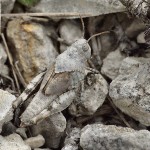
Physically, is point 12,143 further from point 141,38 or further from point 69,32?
point 141,38

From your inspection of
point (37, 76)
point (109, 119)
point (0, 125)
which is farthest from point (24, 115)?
point (109, 119)

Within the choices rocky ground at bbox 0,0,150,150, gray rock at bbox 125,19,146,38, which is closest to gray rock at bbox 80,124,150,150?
rocky ground at bbox 0,0,150,150

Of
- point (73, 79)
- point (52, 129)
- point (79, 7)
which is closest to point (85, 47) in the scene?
point (73, 79)

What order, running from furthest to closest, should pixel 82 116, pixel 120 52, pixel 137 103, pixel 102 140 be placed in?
1. pixel 120 52
2. pixel 82 116
3. pixel 137 103
4. pixel 102 140

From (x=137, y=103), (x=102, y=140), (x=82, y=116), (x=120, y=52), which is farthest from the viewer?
(x=120, y=52)

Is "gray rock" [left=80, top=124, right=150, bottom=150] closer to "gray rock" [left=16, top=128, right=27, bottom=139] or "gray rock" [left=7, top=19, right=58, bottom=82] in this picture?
"gray rock" [left=16, top=128, right=27, bottom=139]

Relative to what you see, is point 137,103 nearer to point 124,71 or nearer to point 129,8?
point 124,71
